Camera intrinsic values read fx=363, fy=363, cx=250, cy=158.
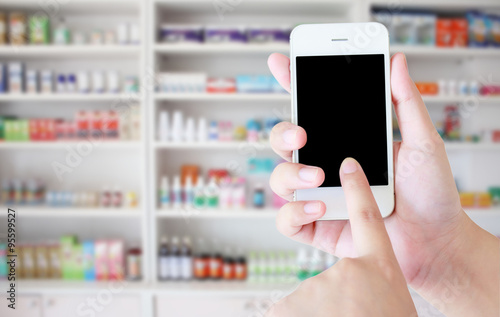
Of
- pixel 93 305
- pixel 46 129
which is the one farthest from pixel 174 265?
pixel 46 129

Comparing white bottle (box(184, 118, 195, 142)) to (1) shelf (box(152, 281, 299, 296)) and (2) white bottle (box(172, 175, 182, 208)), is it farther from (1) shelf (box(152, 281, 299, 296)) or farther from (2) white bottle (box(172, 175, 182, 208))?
(1) shelf (box(152, 281, 299, 296))

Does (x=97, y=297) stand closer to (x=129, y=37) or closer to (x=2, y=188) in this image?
(x=2, y=188)

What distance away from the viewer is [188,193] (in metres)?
2.15

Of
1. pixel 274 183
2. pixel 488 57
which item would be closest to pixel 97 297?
pixel 274 183

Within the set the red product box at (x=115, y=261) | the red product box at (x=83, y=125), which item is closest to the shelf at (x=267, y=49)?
the red product box at (x=83, y=125)

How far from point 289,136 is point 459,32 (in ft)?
6.39

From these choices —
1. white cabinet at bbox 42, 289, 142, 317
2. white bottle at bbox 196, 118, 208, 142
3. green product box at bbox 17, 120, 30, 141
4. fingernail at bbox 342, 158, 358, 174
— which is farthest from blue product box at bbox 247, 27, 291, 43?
fingernail at bbox 342, 158, 358, 174

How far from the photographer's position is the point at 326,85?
844 millimetres

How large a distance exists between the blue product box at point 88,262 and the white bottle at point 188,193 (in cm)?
64

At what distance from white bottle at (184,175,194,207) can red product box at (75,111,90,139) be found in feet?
2.16

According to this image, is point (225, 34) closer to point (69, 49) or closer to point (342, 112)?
point (69, 49)

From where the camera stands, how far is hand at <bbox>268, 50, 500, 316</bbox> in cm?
69

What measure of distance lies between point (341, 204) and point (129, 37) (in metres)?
1.86

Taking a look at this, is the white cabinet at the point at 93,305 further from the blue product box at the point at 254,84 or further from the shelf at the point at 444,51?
the shelf at the point at 444,51
